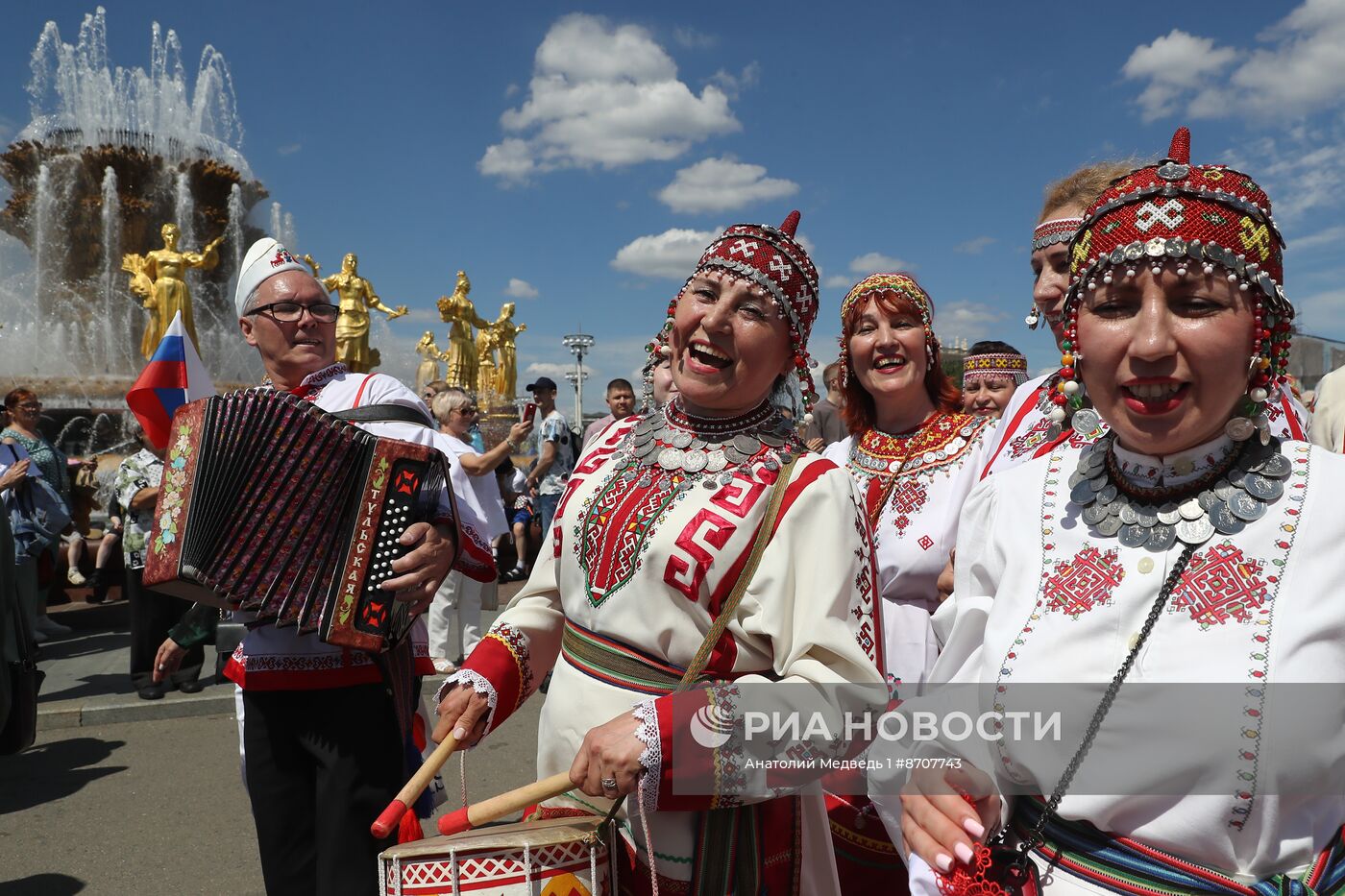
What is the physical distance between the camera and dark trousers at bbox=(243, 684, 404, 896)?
272cm

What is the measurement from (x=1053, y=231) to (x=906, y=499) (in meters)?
1.04

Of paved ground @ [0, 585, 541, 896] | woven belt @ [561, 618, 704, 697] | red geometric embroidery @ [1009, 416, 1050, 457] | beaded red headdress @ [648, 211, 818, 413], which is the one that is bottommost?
paved ground @ [0, 585, 541, 896]

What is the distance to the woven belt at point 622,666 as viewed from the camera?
196cm

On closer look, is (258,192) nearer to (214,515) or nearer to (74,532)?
(74,532)

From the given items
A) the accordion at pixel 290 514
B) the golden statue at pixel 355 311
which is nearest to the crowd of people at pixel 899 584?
the accordion at pixel 290 514

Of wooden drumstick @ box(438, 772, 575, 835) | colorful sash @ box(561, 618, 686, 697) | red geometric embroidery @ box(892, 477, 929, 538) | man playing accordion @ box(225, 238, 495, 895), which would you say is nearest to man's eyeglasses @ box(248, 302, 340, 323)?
man playing accordion @ box(225, 238, 495, 895)

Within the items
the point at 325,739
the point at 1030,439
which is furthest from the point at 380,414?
the point at 1030,439

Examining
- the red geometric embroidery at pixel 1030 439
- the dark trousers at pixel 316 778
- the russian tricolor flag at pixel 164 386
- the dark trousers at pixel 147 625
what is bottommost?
the dark trousers at pixel 147 625

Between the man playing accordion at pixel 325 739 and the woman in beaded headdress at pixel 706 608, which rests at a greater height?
the woman in beaded headdress at pixel 706 608

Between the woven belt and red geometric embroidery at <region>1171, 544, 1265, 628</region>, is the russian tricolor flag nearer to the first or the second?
the woven belt

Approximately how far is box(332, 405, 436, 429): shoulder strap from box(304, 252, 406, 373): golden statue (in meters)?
17.7

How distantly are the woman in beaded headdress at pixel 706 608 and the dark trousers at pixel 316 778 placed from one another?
81 centimetres

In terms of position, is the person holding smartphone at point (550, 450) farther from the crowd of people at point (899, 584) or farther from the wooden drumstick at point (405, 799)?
the wooden drumstick at point (405, 799)

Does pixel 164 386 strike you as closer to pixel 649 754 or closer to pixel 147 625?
pixel 649 754
